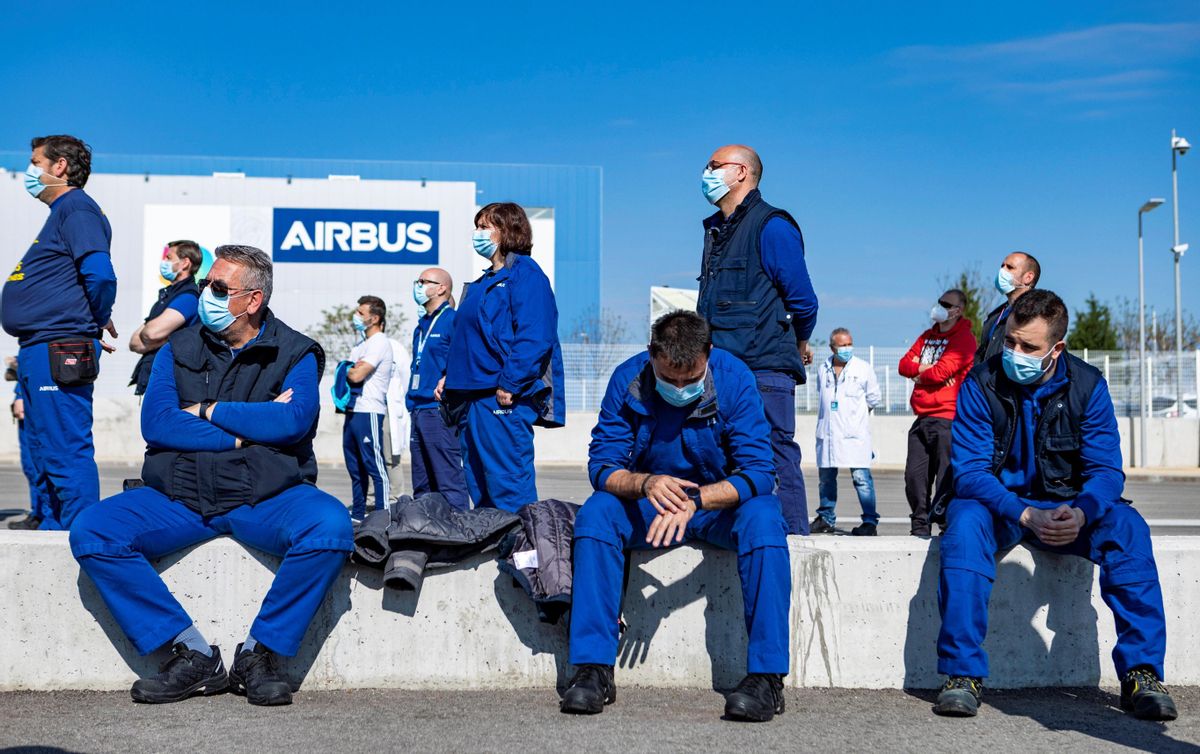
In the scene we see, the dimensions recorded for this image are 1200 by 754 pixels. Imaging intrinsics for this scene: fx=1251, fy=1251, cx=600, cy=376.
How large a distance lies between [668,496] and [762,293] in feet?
5.40

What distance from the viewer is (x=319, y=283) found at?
4297 cm

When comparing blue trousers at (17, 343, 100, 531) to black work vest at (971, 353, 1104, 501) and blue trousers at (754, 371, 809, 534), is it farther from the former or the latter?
black work vest at (971, 353, 1104, 501)

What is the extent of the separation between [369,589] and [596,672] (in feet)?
3.22

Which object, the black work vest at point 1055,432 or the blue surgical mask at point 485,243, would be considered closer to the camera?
the black work vest at point 1055,432

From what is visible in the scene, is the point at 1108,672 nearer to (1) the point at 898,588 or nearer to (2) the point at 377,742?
(1) the point at 898,588

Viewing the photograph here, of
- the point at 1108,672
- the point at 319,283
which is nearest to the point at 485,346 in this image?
the point at 1108,672

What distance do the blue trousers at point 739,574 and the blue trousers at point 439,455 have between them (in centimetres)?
337

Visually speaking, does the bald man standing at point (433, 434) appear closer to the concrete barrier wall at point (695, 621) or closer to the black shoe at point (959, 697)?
the concrete barrier wall at point (695, 621)

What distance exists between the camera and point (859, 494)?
1004cm

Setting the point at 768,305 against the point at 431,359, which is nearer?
the point at 768,305

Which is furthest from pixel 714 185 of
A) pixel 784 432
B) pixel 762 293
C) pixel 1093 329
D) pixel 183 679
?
pixel 1093 329

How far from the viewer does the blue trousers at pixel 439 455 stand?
318 inches

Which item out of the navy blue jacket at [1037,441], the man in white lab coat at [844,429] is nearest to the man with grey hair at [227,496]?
the navy blue jacket at [1037,441]

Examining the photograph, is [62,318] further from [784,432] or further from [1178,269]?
[1178,269]
